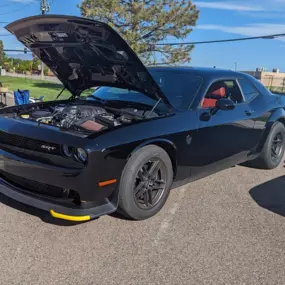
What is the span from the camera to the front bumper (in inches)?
124

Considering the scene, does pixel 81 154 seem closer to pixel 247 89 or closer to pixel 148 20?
pixel 247 89

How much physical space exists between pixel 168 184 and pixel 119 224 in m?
0.69

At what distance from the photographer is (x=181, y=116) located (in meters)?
4.02

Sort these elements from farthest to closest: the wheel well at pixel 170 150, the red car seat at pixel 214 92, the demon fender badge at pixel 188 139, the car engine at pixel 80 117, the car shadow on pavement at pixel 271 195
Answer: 1. the red car seat at pixel 214 92
2. the car shadow on pavement at pixel 271 195
3. the demon fender badge at pixel 188 139
4. the car engine at pixel 80 117
5. the wheel well at pixel 170 150

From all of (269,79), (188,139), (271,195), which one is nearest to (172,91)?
(188,139)

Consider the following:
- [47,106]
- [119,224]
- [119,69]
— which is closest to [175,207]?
[119,224]

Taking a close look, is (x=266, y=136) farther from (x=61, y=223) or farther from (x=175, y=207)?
(x=61, y=223)

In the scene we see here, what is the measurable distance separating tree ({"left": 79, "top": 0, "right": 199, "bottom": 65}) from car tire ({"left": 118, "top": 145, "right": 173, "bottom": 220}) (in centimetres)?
1800

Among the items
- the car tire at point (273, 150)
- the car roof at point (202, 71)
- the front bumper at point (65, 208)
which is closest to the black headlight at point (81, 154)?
the front bumper at point (65, 208)

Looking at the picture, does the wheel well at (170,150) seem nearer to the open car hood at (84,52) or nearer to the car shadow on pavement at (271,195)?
the open car hood at (84,52)

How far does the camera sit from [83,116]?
414 cm

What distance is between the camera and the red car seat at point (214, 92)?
14.8ft

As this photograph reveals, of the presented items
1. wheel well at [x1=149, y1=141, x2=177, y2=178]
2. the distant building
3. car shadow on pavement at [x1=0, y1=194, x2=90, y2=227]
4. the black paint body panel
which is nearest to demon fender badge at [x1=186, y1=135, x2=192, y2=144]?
the black paint body panel

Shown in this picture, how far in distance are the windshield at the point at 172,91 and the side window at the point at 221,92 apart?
21cm
